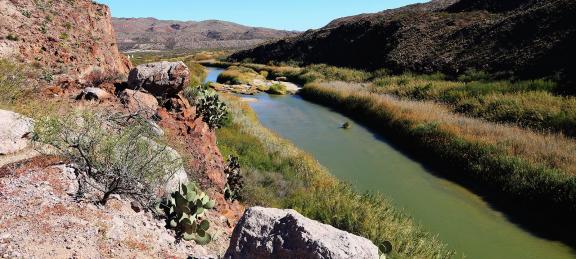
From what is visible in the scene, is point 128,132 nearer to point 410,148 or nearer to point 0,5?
point 0,5

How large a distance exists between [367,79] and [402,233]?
124ft

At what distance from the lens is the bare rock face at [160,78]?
11125mm

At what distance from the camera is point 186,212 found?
21.1 ft

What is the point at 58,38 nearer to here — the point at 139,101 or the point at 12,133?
the point at 139,101

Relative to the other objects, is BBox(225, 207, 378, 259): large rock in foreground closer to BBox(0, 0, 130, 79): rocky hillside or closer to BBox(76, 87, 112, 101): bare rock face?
BBox(76, 87, 112, 101): bare rock face


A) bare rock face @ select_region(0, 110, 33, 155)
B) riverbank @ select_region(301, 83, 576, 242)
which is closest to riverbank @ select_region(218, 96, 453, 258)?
riverbank @ select_region(301, 83, 576, 242)

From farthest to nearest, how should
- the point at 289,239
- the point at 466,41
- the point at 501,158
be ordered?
the point at 466,41 → the point at 501,158 → the point at 289,239

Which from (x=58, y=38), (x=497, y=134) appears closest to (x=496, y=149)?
(x=497, y=134)

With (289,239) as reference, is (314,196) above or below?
below

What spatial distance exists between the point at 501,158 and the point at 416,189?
3096 millimetres

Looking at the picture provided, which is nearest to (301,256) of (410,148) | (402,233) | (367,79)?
(402,233)

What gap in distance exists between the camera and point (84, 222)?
17.8ft

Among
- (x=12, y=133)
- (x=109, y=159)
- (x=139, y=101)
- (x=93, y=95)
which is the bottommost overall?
(x=109, y=159)

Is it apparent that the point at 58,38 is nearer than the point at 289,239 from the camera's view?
No
